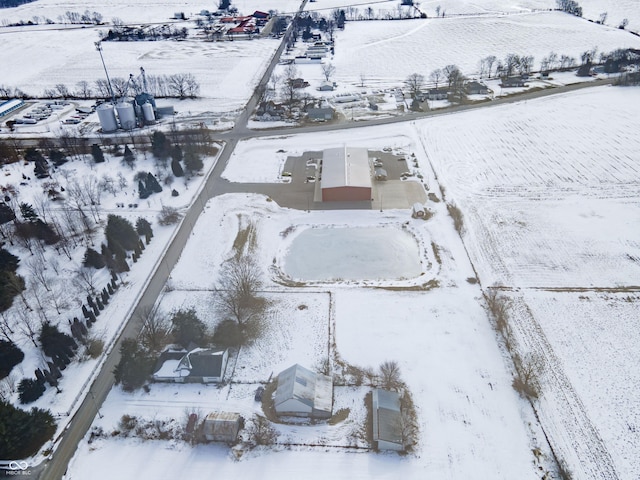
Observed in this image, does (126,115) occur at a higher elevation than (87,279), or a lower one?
higher

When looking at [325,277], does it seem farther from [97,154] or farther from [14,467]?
[97,154]

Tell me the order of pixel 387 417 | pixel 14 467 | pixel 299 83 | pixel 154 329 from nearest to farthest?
pixel 14 467 → pixel 387 417 → pixel 154 329 → pixel 299 83

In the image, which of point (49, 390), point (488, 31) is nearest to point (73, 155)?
point (49, 390)

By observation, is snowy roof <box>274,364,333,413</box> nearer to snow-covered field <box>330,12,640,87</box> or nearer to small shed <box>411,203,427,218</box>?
small shed <box>411,203,427,218</box>

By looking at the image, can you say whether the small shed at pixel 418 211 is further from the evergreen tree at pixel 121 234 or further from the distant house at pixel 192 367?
the evergreen tree at pixel 121 234

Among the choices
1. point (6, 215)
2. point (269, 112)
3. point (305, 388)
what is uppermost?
point (269, 112)

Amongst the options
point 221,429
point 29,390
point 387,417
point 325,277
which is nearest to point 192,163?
point 325,277

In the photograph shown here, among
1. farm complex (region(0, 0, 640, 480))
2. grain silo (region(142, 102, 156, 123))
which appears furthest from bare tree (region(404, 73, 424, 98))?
grain silo (region(142, 102, 156, 123))

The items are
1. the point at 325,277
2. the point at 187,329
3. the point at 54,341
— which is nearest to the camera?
the point at 54,341
